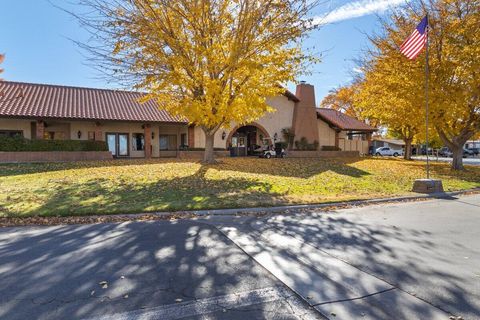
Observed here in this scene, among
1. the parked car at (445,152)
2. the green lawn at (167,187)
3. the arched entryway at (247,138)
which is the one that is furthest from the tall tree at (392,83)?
the parked car at (445,152)

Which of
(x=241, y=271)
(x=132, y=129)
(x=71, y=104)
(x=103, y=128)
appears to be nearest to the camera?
(x=241, y=271)

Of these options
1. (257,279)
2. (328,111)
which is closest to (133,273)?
(257,279)

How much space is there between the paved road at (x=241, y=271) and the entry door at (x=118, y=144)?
20549mm

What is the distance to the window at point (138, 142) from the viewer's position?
27500mm

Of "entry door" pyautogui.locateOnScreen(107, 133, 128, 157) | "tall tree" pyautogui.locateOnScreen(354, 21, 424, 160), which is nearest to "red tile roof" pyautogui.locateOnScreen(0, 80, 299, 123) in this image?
"entry door" pyautogui.locateOnScreen(107, 133, 128, 157)

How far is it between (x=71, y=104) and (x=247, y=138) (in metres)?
16.0

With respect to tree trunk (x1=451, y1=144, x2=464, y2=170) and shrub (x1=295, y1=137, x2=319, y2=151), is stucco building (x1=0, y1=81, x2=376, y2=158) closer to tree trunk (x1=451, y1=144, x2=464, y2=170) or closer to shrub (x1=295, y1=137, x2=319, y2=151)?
shrub (x1=295, y1=137, x2=319, y2=151)

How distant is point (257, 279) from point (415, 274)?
226cm

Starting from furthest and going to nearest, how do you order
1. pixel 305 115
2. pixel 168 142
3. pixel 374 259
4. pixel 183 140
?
1. pixel 305 115
2. pixel 168 142
3. pixel 183 140
4. pixel 374 259

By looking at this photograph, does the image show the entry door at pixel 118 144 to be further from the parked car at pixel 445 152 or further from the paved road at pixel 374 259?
the parked car at pixel 445 152

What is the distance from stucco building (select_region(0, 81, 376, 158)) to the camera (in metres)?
22.6

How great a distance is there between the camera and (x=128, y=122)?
25.2 meters

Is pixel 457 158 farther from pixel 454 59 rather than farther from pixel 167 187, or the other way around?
pixel 167 187

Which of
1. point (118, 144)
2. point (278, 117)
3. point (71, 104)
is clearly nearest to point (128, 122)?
point (118, 144)
